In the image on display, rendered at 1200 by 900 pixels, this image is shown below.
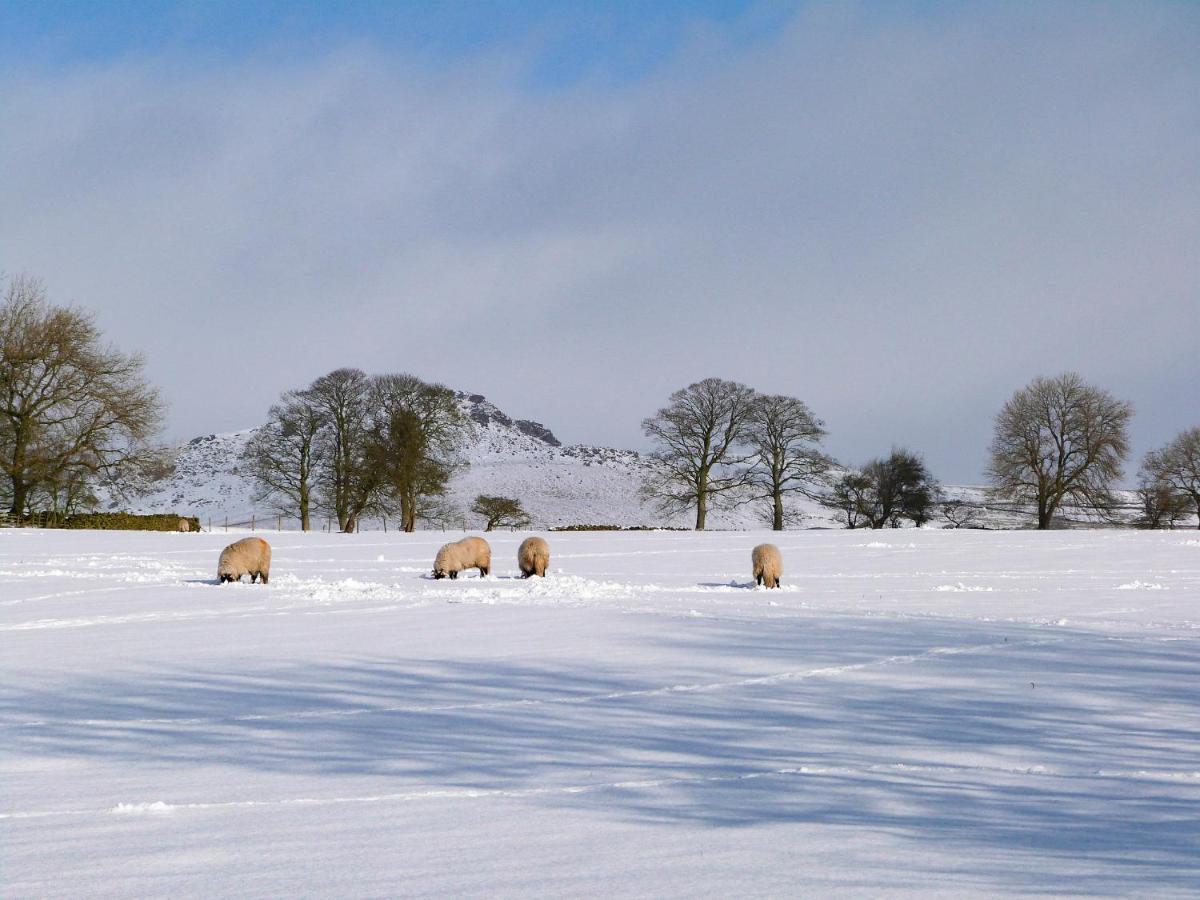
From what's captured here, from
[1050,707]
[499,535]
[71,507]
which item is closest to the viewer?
[1050,707]

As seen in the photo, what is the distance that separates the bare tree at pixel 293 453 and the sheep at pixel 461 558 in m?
34.5

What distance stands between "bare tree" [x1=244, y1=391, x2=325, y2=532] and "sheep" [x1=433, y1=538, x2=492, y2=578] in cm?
3447

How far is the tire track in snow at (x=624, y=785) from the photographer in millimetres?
4891

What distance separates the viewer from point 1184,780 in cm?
510

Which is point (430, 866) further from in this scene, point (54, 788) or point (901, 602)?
point (901, 602)

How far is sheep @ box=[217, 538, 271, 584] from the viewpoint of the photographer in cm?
1894

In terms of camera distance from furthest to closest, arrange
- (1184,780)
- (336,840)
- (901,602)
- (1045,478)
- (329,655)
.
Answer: (1045,478) → (901,602) → (329,655) → (1184,780) → (336,840)

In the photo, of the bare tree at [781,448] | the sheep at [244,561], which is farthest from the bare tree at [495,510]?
the sheep at [244,561]

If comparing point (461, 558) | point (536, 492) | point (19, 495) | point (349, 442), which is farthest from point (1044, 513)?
point (19, 495)

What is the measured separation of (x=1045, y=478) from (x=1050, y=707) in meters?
52.5

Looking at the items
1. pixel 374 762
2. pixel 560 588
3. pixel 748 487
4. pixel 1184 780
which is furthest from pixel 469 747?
pixel 748 487

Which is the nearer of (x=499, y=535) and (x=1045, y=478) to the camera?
(x=499, y=535)

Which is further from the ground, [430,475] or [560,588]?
[430,475]

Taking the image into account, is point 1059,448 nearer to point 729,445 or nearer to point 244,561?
point 729,445
